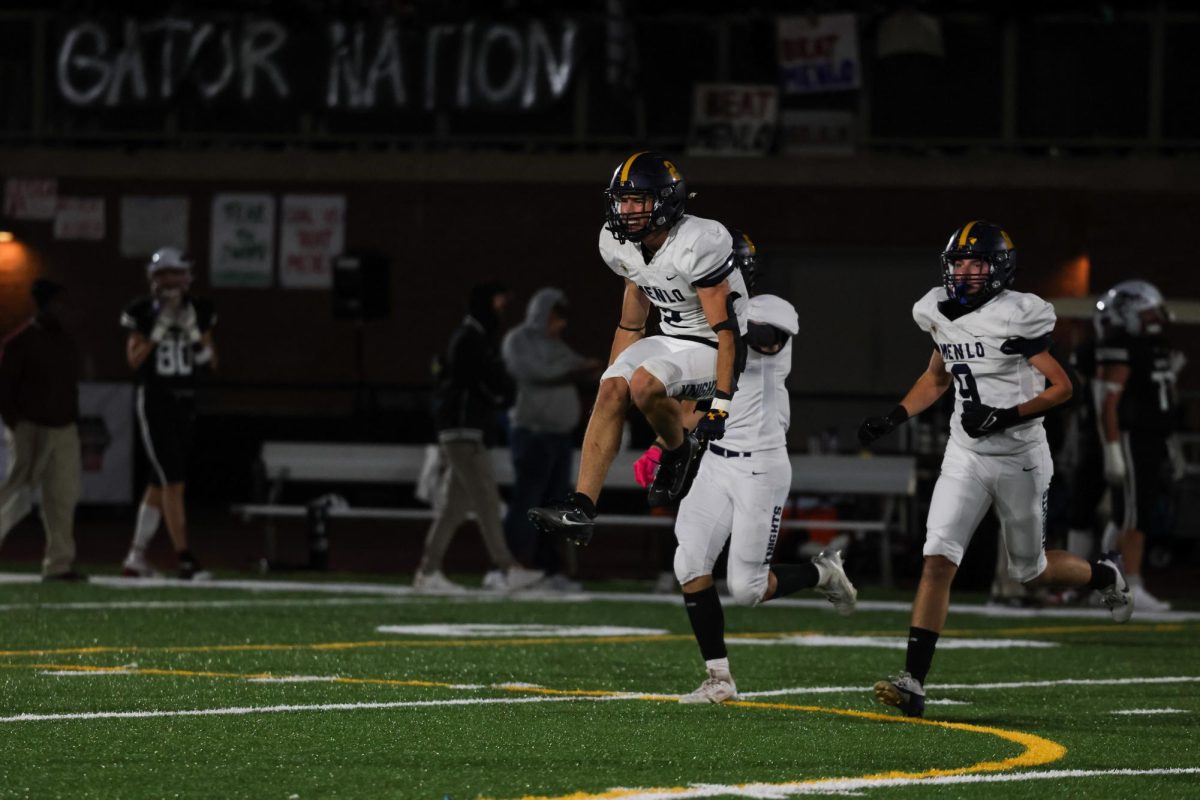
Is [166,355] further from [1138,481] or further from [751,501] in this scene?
[751,501]

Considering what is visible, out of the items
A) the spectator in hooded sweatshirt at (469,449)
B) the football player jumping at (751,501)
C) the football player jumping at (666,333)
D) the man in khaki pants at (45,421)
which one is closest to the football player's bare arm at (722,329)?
the football player jumping at (666,333)

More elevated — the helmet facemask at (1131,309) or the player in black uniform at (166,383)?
the helmet facemask at (1131,309)

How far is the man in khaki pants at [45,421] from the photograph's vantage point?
1520 centimetres

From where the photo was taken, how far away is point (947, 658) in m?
11.3

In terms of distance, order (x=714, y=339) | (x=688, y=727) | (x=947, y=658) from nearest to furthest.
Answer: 1. (x=688, y=727)
2. (x=714, y=339)
3. (x=947, y=658)

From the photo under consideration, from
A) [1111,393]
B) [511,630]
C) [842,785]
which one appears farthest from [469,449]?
[842,785]

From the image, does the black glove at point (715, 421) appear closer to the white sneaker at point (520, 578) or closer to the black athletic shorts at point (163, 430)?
the white sneaker at point (520, 578)

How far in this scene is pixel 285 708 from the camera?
27.5 ft

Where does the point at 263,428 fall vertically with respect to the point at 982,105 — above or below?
below

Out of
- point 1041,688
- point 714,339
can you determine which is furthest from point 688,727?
point 1041,688

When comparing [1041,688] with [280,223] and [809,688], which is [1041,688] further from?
[280,223]

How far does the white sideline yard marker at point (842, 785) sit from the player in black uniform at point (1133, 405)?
7413mm

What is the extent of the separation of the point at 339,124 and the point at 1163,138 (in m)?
9.33

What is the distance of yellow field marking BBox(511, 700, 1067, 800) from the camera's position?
6328mm
